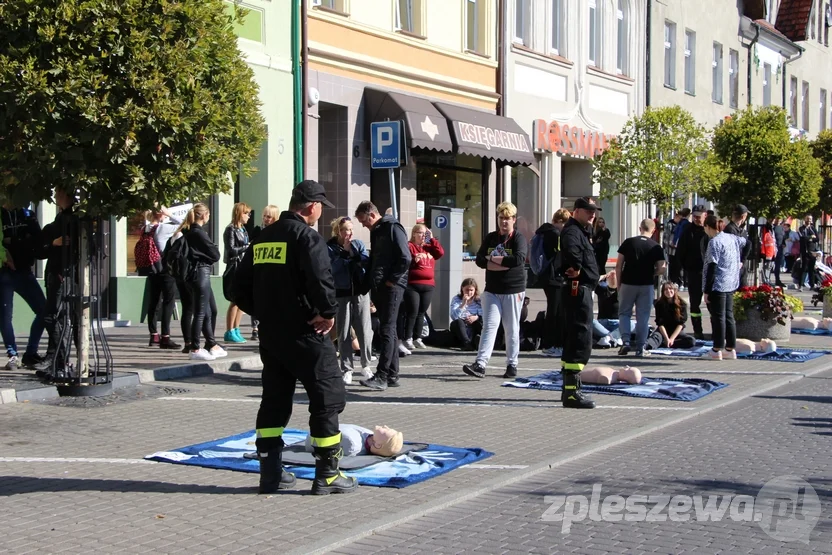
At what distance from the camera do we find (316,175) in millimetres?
19359

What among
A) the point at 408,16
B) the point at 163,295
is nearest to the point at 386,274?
the point at 163,295

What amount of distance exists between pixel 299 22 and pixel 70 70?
9650 millimetres

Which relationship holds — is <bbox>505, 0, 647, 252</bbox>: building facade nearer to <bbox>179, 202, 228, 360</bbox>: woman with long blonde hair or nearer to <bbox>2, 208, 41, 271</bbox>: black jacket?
<bbox>179, 202, 228, 360</bbox>: woman with long blonde hair

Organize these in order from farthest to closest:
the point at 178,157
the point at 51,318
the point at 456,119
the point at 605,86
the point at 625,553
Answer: the point at 605,86
the point at 456,119
the point at 51,318
the point at 178,157
the point at 625,553

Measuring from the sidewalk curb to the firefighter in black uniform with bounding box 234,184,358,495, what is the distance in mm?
617

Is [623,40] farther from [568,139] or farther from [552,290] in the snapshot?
[552,290]

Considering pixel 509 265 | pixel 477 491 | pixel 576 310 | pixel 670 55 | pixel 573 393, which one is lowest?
pixel 477 491

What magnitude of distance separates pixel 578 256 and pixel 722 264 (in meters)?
4.21

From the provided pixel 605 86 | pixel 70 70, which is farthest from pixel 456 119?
pixel 70 70

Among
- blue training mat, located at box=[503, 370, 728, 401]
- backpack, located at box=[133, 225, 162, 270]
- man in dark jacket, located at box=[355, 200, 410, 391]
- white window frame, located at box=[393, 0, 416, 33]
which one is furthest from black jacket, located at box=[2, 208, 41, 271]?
white window frame, located at box=[393, 0, 416, 33]

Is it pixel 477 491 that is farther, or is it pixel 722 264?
pixel 722 264

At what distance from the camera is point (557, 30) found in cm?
2631

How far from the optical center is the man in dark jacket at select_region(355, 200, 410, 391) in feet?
35.1

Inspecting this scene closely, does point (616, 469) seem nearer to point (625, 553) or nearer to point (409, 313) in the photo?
point (625, 553)
